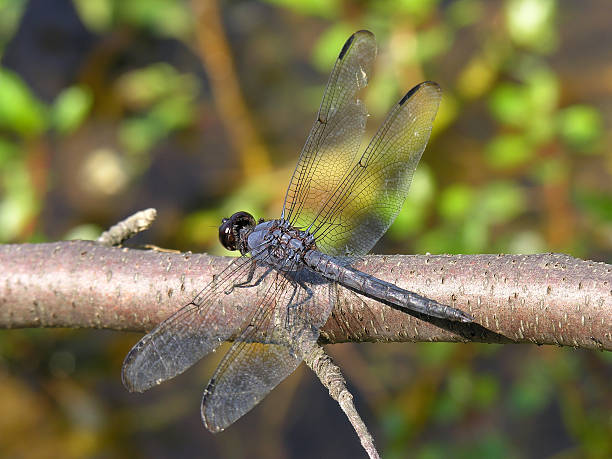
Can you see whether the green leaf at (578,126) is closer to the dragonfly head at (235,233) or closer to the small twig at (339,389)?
the dragonfly head at (235,233)

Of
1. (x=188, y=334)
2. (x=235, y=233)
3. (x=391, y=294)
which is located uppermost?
(x=235, y=233)

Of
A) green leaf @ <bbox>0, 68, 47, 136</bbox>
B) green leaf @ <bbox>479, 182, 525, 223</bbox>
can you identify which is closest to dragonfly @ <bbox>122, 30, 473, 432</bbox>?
green leaf @ <bbox>479, 182, 525, 223</bbox>

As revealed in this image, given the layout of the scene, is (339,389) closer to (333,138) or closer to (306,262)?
(306,262)

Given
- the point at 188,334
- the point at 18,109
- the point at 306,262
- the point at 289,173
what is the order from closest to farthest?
the point at 188,334, the point at 306,262, the point at 18,109, the point at 289,173

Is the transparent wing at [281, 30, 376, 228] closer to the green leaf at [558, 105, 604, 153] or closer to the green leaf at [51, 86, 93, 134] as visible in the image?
the green leaf at [558, 105, 604, 153]

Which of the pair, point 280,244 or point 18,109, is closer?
point 280,244

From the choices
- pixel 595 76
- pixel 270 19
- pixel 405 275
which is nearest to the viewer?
pixel 405 275

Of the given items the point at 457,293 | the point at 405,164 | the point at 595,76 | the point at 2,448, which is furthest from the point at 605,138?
the point at 2,448

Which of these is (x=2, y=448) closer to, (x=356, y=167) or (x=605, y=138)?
(x=356, y=167)

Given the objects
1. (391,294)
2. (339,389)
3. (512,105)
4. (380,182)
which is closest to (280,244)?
(380,182)
